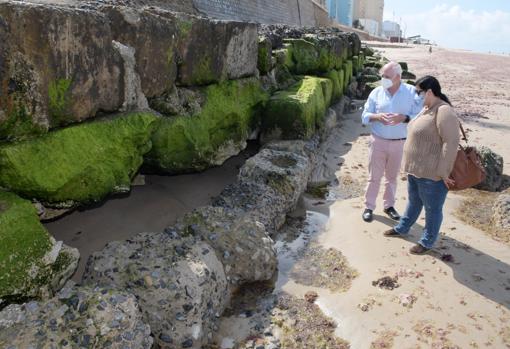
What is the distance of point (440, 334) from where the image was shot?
2.63 m

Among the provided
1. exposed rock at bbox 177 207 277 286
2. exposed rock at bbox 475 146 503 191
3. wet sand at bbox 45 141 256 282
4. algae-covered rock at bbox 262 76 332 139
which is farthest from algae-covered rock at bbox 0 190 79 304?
exposed rock at bbox 475 146 503 191

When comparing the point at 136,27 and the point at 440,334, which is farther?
the point at 136,27

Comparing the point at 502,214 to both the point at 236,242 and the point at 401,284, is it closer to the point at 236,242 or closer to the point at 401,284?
the point at 401,284

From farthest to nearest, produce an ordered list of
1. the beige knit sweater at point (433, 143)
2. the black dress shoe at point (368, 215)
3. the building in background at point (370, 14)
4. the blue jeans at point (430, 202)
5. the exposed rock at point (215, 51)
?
the building in background at point (370, 14)
the black dress shoe at point (368, 215)
the exposed rock at point (215, 51)
the blue jeans at point (430, 202)
the beige knit sweater at point (433, 143)

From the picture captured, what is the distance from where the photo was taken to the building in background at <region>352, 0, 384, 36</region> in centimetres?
8128

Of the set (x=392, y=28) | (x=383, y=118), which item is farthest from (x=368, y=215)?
(x=392, y=28)

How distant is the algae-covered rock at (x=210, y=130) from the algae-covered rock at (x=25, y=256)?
4.56 feet

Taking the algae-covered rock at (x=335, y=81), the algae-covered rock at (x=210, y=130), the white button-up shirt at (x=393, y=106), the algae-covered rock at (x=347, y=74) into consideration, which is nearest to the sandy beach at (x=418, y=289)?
the white button-up shirt at (x=393, y=106)

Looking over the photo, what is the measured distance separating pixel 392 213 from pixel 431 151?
115 centimetres

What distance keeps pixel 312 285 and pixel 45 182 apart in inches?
77.0

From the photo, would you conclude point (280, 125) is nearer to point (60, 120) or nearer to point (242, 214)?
point (242, 214)

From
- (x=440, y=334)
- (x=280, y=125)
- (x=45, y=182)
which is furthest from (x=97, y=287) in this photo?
(x=280, y=125)

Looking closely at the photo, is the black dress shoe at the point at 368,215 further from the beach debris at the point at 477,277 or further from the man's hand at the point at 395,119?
the beach debris at the point at 477,277

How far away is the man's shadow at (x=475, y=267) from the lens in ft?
10.1
